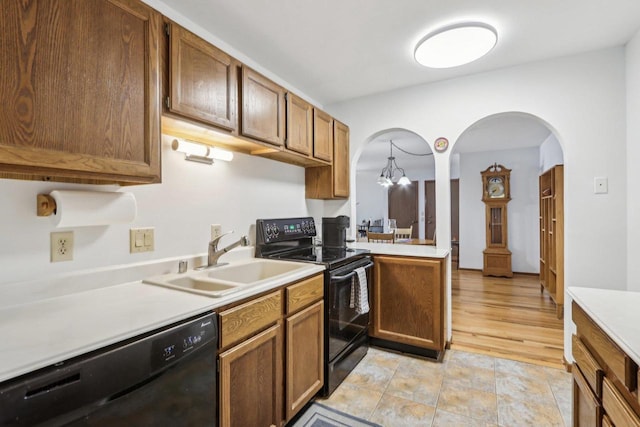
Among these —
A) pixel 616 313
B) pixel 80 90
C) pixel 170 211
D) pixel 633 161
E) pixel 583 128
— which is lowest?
pixel 616 313

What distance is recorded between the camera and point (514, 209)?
18.0 feet

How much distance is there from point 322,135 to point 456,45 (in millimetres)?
1170

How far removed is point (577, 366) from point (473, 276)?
447cm

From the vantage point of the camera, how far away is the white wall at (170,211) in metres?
1.16

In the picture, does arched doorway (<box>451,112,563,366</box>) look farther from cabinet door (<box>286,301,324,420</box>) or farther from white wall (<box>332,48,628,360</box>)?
cabinet door (<box>286,301,324,420</box>)

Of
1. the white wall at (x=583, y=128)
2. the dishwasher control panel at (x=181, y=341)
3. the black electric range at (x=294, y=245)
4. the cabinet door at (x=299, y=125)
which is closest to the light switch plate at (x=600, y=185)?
the white wall at (x=583, y=128)

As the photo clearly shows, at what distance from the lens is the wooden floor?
2523 mm

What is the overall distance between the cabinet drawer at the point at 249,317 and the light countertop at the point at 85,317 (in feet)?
0.16

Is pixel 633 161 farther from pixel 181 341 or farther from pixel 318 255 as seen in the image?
pixel 181 341

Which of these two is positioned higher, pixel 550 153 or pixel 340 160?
pixel 550 153

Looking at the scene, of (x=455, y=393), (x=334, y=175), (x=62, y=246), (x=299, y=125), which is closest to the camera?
(x=62, y=246)

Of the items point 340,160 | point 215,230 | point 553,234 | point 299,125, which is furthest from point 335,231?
point 553,234

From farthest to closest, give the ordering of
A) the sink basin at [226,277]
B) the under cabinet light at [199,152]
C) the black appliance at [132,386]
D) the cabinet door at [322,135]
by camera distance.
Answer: the cabinet door at [322,135], the under cabinet light at [199,152], the sink basin at [226,277], the black appliance at [132,386]

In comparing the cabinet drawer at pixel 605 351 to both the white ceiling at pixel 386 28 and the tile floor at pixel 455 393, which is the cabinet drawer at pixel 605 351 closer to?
the tile floor at pixel 455 393
